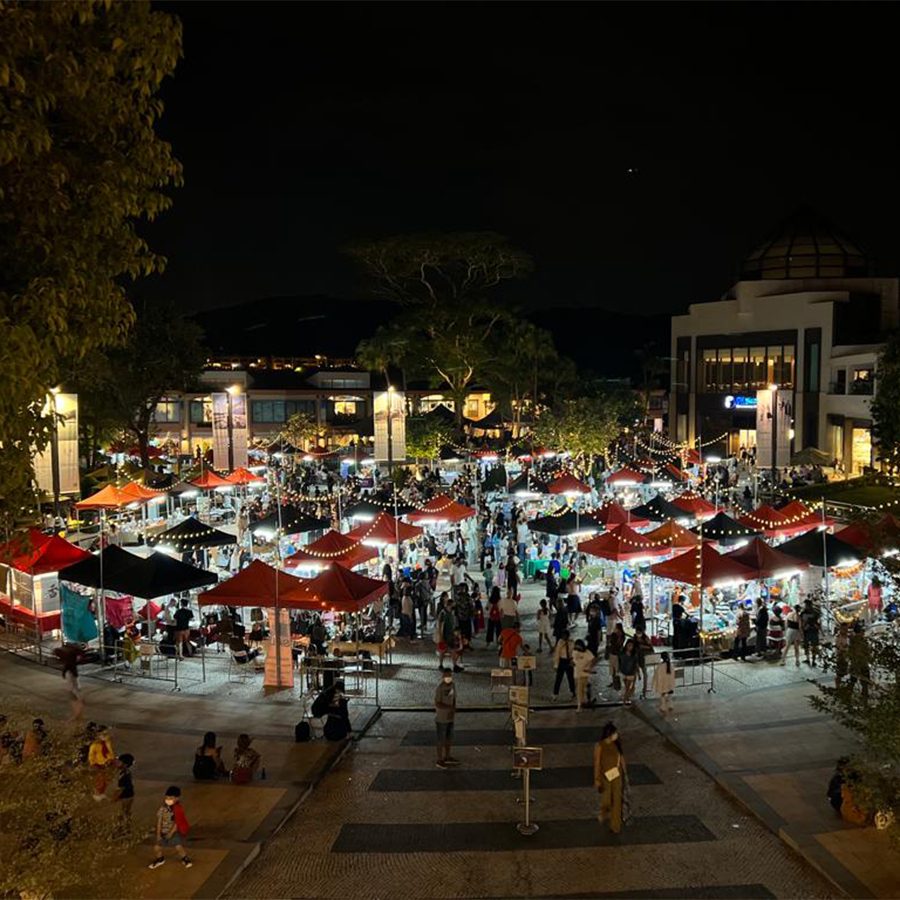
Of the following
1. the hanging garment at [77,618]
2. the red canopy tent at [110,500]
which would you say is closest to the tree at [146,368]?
the red canopy tent at [110,500]

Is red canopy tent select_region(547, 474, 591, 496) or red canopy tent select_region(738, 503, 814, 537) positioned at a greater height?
red canopy tent select_region(547, 474, 591, 496)

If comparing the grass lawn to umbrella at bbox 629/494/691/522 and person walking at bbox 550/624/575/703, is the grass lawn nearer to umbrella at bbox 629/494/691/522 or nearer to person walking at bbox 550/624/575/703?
umbrella at bbox 629/494/691/522

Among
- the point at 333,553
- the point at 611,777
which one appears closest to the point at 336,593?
the point at 333,553

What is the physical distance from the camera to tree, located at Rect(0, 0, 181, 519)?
17.4 ft

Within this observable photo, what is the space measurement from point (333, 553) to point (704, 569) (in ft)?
26.0

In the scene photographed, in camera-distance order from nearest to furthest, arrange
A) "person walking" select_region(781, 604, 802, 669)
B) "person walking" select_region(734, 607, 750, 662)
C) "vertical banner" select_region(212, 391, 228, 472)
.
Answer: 1. "person walking" select_region(781, 604, 802, 669)
2. "person walking" select_region(734, 607, 750, 662)
3. "vertical banner" select_region(212, 391, 228, 472)

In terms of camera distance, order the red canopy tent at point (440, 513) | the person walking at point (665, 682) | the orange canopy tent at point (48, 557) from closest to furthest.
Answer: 1. the person walking at point (665, 682)
2. the orange canopy tent at point (48, 557)
3. the red canopy tent at point (440, 513)

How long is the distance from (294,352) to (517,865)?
180334 mm

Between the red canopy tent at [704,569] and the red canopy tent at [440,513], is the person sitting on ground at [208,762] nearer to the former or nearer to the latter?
the red canopy tent at [704,569]

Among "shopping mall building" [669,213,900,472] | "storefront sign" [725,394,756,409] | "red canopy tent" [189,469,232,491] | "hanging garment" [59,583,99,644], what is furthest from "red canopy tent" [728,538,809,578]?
"storefront sign" [725,394,756,409]

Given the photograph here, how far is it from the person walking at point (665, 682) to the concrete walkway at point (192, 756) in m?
4.34

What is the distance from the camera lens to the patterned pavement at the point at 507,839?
7.96 meters

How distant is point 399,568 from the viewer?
20.8 metres

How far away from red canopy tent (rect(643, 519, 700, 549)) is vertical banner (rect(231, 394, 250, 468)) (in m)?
16.2
